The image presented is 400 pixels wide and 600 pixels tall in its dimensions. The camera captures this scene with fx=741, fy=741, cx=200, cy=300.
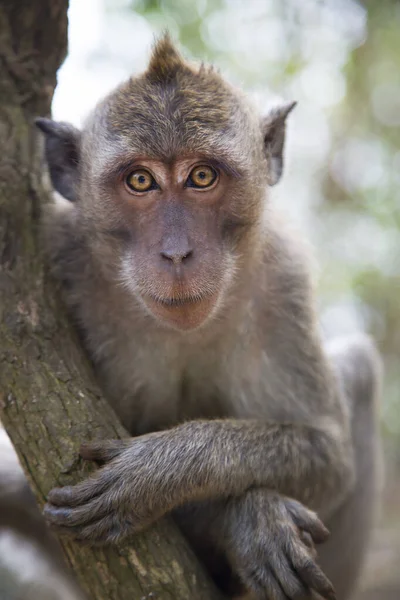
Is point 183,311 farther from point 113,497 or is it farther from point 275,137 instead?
point 275,137

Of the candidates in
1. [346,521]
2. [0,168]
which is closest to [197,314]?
[0,168]

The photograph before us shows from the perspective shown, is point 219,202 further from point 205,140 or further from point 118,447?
point 118,447

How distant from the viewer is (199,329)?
434 centimetres

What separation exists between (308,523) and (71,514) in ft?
4.03

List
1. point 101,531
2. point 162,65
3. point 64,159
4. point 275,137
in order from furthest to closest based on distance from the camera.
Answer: point 275,137
point 64,159
point 162,65
point 101,531

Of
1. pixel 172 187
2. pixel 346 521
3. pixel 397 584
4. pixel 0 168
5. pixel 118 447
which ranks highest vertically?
pixel 0 168

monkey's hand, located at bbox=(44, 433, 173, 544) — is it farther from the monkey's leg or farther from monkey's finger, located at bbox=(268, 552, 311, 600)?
the monkey's leg

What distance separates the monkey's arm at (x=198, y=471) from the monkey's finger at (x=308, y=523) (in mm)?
298

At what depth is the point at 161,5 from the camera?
5703 mm

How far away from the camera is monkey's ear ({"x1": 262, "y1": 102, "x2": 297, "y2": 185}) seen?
4.50 meters

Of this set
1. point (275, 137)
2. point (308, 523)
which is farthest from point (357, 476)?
point (275, 137)

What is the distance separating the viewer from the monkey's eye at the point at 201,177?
3.85 meters

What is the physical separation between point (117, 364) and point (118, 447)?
3.36 feet

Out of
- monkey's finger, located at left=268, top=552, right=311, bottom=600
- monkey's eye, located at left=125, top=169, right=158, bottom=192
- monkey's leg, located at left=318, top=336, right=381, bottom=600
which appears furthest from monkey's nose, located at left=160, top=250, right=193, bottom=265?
monkey's leg, located at left=318, top=336, right=381, bottom=600
